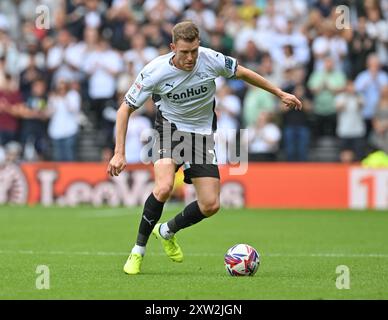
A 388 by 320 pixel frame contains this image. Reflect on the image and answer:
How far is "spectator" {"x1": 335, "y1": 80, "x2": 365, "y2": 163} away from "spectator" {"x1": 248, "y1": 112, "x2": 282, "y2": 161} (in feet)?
4.37

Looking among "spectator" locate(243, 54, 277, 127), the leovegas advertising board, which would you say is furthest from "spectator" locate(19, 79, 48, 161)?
"spectator" locate(243, 54, 277, 127)

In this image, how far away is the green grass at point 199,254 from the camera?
797 cm

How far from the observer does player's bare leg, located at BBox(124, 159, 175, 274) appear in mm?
9352

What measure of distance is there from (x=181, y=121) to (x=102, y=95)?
11.0 m

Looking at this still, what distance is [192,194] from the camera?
19.8 metres

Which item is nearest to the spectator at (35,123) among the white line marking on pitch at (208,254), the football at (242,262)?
the white line marking on pitch at (208,254)

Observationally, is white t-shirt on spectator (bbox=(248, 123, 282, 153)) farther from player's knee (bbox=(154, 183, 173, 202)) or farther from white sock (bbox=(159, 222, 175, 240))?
player's knee (bbox=(154, 183, 173, 202))

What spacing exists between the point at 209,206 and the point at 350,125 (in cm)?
1072

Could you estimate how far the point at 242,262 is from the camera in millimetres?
9031

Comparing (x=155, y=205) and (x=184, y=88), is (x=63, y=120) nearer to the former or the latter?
(x=184, y=88)

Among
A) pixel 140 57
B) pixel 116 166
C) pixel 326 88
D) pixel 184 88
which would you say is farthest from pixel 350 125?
pixel 116 166

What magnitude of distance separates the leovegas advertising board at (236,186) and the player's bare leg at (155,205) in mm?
9910
